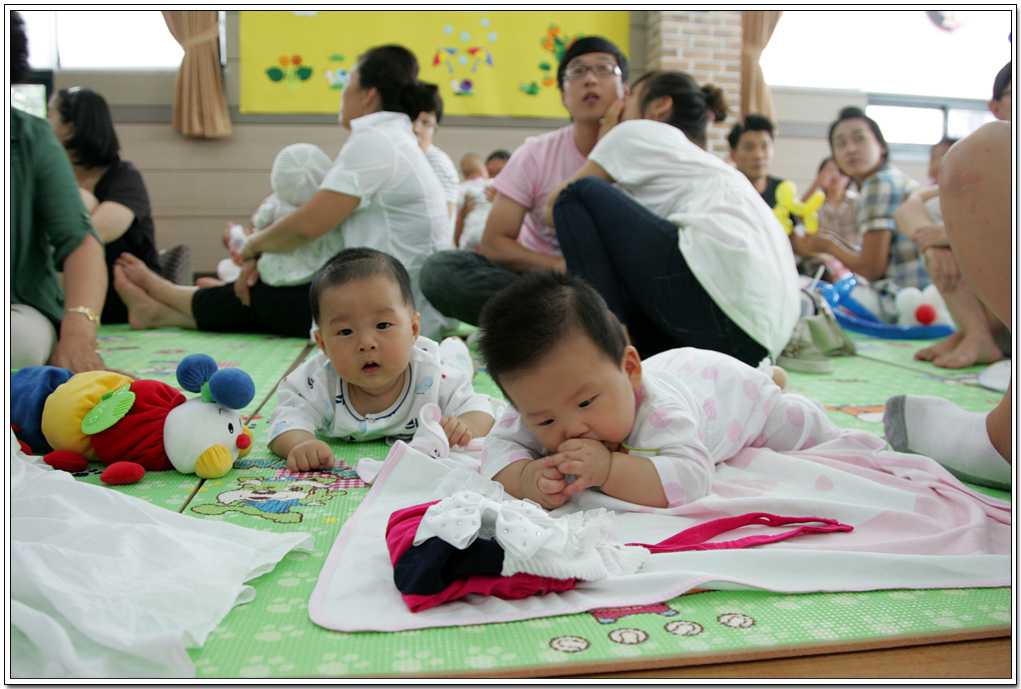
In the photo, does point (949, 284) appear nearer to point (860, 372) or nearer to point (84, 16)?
point (860, 372)

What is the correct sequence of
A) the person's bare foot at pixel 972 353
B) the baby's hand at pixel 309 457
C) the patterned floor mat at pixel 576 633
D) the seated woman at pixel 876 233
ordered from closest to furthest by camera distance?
the patterned floor mat at pixel 576 633 → the baby's hand at pixel 309 457 → the person's bare foot at pixel 972 353 → the seated woman at pixel 876 233

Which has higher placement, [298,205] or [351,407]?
[298,205]

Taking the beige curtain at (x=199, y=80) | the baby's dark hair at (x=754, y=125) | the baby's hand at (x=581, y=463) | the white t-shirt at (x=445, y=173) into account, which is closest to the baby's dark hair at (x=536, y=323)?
the baby's hand at (x=581, y=463)

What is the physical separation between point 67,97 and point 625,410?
2853mm

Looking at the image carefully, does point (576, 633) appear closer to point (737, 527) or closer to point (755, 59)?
point (737, 527)

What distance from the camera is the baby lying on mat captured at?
0.92m

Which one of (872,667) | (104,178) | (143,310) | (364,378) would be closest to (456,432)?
(364,378)

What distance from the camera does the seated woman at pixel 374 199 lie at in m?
2.38

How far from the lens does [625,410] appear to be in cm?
97

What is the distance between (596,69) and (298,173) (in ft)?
3.67

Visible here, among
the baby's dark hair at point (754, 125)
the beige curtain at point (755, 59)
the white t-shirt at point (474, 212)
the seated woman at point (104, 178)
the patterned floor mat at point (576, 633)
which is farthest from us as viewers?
the beige curtain at point (755, 59)

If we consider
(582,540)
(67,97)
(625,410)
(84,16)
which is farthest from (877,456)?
(84,16)

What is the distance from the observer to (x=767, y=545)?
0.83 meters

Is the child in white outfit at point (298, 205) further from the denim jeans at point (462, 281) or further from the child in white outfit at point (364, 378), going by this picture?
the child in white outfit at point (364, 378)
